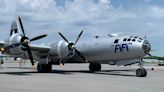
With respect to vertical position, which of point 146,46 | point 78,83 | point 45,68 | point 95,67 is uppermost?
point 146,46

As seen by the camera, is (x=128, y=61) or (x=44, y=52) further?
(x=44, y=52)

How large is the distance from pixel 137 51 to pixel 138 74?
6.07 ft

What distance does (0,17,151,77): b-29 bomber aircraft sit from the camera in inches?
983

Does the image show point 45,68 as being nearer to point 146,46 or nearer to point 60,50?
point 60,50

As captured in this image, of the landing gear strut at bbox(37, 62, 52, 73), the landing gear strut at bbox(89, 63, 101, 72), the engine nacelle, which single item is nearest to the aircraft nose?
the engine nacelle

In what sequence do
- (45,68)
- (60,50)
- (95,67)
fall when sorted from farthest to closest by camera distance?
(95,67)
(45,68)
(60,50)

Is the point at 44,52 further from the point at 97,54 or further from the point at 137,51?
the point at 137,51

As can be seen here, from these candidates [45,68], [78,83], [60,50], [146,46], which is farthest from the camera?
[45,68]

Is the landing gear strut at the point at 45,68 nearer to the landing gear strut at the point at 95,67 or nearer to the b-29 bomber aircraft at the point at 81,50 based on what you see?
the b-29 bomber aircraft at the point at 81,50

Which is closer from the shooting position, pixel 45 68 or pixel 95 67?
pixel 45 68

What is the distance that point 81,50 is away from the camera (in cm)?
2920

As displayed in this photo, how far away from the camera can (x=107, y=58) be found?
27.3m

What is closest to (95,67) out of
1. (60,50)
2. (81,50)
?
(81,50)

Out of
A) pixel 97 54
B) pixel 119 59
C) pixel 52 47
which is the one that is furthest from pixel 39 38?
pixel 119 59
